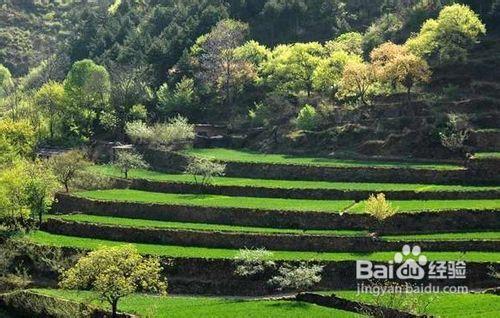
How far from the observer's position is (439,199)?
73375 millimetres

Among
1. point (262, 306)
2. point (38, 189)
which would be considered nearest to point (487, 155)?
point (262, 306)

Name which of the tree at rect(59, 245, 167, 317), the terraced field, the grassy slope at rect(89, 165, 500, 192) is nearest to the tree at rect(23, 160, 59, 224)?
the terraced field

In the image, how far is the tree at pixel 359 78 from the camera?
96312 mm

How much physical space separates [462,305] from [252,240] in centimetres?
2127

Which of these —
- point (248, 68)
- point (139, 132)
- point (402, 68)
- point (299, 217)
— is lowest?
point (299, 217)

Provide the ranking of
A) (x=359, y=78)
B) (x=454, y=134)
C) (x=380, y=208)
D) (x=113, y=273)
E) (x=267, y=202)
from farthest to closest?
(x=359, y=78)
(x=454, y=134)
(x=267, y=202)
(x=380, y=208)
(x=113, y=273)

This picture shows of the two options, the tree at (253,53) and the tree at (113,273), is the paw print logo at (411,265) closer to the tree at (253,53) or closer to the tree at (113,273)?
the tree at (113,273)

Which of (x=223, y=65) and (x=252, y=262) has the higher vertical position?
(x=223, y=65)

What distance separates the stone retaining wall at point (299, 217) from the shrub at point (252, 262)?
7.76m

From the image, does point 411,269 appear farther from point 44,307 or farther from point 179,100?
point 179,100

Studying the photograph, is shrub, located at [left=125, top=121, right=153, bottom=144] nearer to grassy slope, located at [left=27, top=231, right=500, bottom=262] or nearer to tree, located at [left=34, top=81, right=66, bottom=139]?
tree, located at [left=34, top=81, right=66, bottom=139]

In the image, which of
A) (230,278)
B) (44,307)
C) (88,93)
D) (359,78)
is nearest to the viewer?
(44,307)

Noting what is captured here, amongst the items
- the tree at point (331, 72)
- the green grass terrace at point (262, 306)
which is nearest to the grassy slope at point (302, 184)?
the green grass terrace at point (262, 306)

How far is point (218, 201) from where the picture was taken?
78.4 metres
